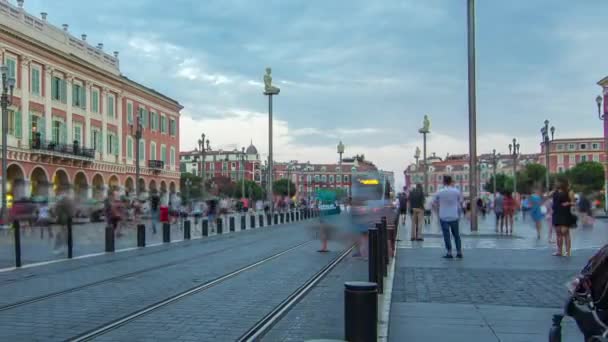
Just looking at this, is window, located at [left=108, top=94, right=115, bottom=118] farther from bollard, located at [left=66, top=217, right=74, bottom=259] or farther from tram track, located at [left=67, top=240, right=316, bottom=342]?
tram track, located at [left=67, top=240, right=316, bottom=342]

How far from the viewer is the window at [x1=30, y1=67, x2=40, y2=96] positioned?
145 ft

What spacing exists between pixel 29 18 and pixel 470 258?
1535 inches

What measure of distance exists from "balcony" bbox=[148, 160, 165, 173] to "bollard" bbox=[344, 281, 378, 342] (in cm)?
5970

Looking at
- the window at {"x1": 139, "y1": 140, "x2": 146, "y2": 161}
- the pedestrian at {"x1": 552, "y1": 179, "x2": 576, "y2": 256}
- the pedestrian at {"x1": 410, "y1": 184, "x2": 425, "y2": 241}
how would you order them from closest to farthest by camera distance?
the pedestrian at {"x1": 552, "y1": 179, "x2": 576, "y2": 256} → the pedestrian at {"x1": 410, "y1": 184, "x2": 425, "y2": 241} → the window at {"x1": 139, "y1": 140, "x2": 146, "y2": 161}

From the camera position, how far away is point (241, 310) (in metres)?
8.31

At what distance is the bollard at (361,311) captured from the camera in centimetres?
531

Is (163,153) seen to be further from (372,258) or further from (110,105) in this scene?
(372,258)

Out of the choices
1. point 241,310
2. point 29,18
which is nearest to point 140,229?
point 241,310

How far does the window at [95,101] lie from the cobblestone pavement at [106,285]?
37.8 metres

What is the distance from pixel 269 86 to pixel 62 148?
16.0 m

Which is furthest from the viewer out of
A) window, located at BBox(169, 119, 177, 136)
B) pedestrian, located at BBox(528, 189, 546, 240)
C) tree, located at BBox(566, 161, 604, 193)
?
tree, located at BBox(566, 161, 604, 193)

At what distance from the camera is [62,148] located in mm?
47750

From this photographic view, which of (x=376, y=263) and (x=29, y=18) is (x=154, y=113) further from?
(x=376, y=263)

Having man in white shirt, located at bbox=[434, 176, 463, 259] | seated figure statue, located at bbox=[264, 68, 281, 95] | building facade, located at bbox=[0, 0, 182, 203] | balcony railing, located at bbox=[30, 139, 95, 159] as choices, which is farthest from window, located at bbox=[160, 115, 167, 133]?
man in white shirt, located at bbox=[434, 176, 463, 259]
